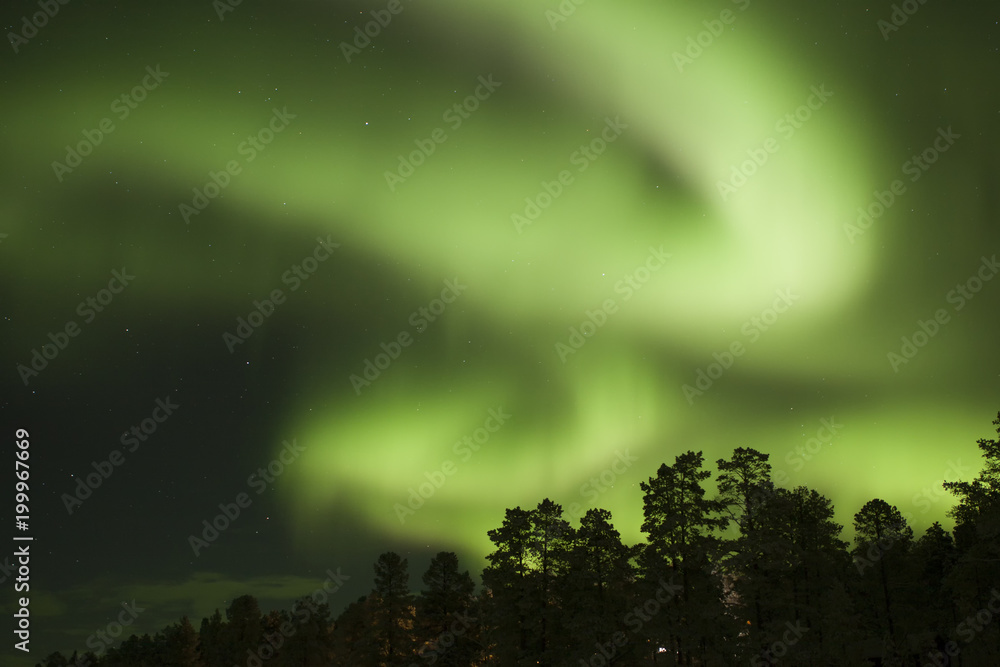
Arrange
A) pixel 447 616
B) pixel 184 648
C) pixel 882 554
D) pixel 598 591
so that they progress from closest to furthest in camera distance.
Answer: pixel 598 591 < pixel 882 554 < pixel 447 616 < pixel 184 648

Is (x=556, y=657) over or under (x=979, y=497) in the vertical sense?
under

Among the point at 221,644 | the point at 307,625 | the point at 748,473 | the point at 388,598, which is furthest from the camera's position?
the point at 221,644

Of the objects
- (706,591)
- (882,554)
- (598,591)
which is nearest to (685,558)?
(706,591)

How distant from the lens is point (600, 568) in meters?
39.1

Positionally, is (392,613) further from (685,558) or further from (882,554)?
(882,554)

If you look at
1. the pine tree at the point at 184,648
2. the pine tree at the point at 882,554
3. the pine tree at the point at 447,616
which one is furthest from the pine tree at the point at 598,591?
the pine tree at the point at 184,648

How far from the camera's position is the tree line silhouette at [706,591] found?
108 feet

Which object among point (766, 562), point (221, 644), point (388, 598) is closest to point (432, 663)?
point (388, 598)

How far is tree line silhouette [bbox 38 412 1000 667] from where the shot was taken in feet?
108

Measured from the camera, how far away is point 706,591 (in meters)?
32.9

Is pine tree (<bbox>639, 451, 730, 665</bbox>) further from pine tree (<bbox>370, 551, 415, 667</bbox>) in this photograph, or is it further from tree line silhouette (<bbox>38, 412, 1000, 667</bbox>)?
pine tree (<bbox>370, 551, 415, 667</bbox>)

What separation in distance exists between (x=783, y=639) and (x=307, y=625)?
59844 mm

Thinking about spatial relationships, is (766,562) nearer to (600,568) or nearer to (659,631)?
(659,631)

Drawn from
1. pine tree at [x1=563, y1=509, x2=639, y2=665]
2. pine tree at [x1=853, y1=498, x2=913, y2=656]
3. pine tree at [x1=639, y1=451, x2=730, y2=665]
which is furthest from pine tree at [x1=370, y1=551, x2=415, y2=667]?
pine tree at [x1=853, y1=498, x2=913, y2=656]
